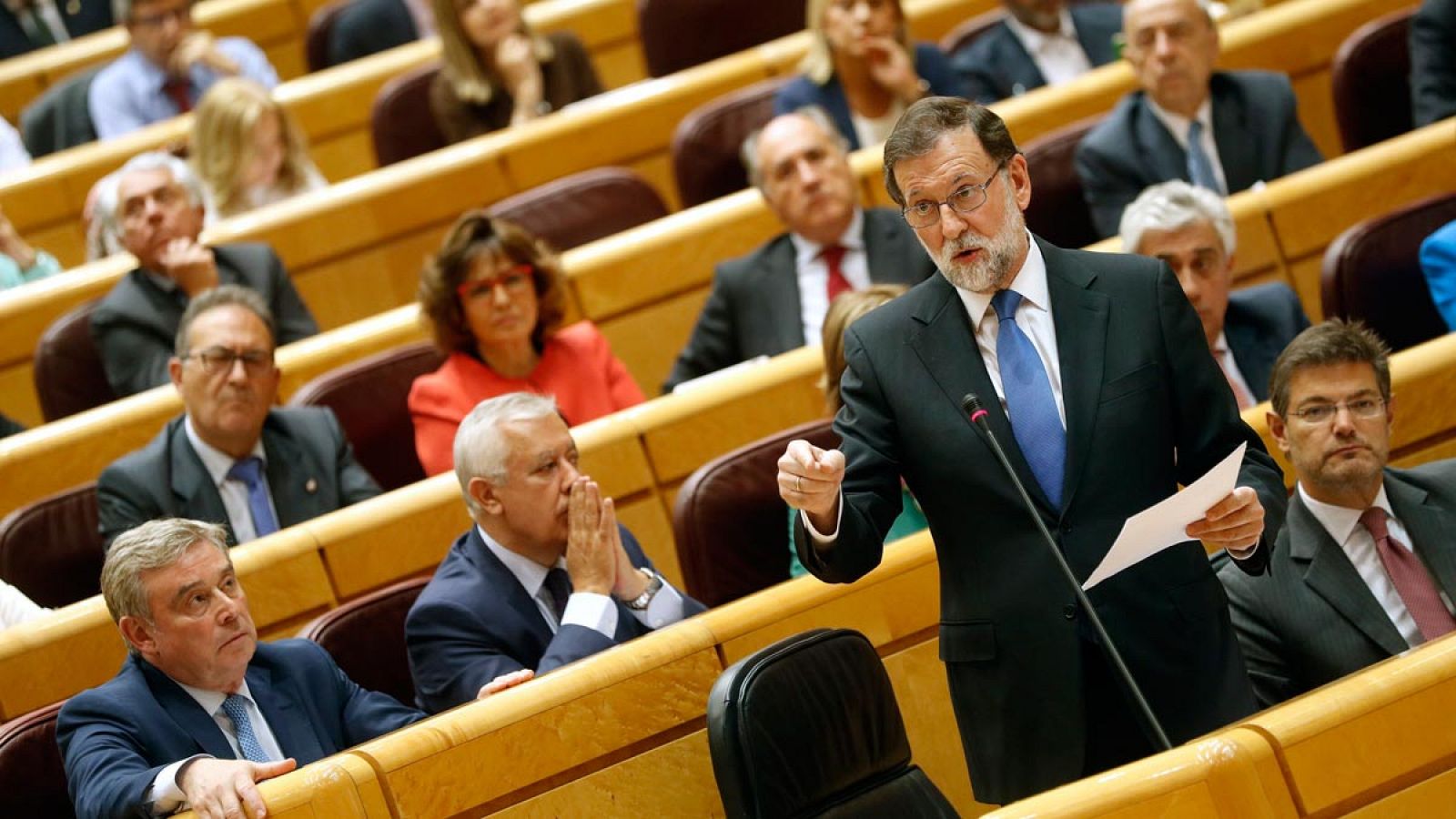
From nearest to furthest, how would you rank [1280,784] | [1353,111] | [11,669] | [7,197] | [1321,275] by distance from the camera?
[1280,784]
[11,669]
[1321,275]
[1353,111]
[7,197]

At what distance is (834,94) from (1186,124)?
49 centimetres

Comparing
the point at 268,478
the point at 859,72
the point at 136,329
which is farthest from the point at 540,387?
the point at 859,72

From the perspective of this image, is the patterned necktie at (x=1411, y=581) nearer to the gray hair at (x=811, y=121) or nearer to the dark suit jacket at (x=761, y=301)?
the dark suit jacket at (x=761, y=301)

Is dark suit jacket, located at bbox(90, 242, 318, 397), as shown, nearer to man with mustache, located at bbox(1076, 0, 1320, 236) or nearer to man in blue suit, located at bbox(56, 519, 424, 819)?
man in blue suit, located at bbox(56, 519, 424, 819)

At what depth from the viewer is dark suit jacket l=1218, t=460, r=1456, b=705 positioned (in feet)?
4.42

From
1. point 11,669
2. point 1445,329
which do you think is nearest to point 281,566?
point 11,669

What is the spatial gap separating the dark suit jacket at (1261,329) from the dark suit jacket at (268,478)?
2.88 feet

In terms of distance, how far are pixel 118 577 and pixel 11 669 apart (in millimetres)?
268

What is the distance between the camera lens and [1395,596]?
55.0 inches

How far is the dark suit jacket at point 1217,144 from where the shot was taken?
2.10 meters

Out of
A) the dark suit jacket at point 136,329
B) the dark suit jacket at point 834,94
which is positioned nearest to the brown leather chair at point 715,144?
the dark suit jacket at point 834,94

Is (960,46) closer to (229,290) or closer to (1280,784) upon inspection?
Answer: (229,290)

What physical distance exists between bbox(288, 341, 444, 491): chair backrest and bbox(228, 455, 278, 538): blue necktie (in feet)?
0.48

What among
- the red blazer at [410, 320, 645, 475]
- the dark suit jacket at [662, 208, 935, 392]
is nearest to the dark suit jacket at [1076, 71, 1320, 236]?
the dark suit jacket at [662, 208, 935, 392]
